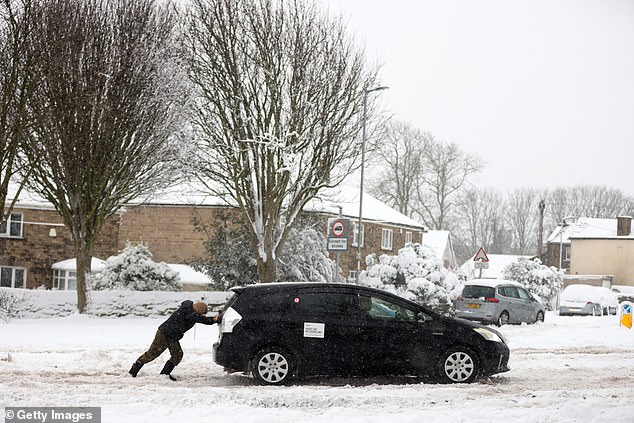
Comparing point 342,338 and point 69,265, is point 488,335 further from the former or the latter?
point 69,265

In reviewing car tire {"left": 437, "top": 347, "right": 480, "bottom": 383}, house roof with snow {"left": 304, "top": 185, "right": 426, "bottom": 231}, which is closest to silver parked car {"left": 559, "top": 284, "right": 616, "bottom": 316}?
house roof with snow {"left": 304, "top": 185, "right": 426, "bottom": 231}

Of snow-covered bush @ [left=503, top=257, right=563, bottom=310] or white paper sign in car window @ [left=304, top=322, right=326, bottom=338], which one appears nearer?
white paper sign in car window @ [left=304, top=322, right=326, bottom=338]

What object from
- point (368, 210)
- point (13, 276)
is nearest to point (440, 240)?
point (368, 210)

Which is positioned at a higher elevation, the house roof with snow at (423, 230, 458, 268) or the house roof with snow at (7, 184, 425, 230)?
the house roof with snow at (7, 184, 425, 230)

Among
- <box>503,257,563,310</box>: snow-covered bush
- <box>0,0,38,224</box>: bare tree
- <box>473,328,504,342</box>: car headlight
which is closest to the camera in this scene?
<box>473,328,504,342</box>: car headlight

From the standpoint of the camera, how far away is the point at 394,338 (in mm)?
12047

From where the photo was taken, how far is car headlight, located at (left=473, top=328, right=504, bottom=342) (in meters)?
12.4

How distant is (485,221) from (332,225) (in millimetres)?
76085

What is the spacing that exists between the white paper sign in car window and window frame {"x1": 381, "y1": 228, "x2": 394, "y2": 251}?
33.4 metres

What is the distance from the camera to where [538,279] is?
1748 inches

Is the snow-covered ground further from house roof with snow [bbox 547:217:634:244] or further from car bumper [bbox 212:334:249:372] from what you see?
house roof with snow [bbox 547:217:634:244]

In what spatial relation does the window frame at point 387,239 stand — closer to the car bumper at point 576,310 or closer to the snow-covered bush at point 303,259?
the car bumper at point 576,310

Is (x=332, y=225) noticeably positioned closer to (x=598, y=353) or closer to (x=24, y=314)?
(x=598, y=353)

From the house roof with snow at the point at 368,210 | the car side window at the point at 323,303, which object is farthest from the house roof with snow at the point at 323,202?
the car side window at the point at 323,303
